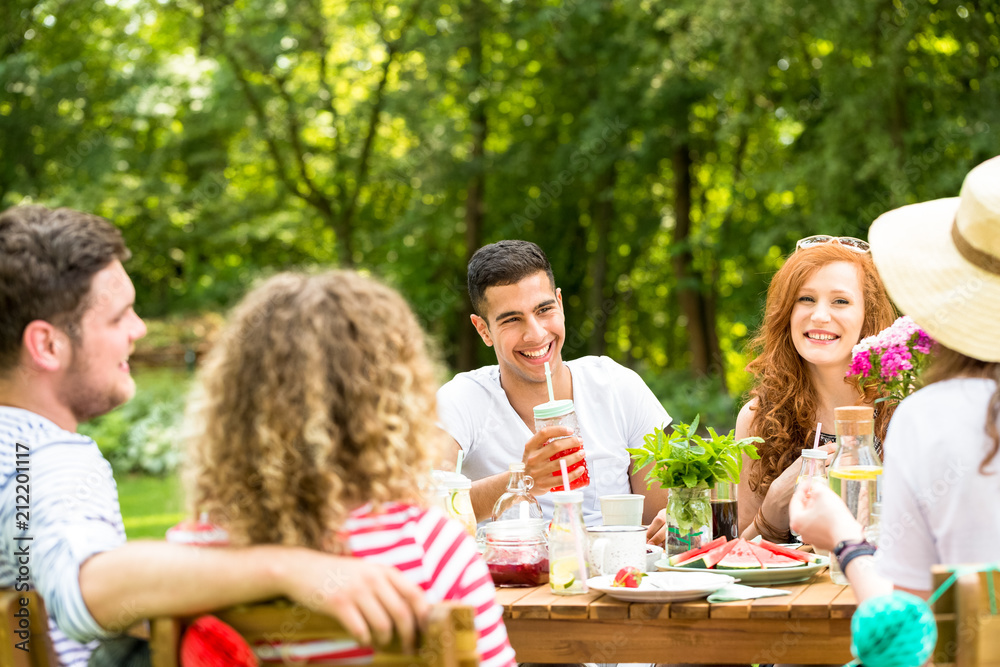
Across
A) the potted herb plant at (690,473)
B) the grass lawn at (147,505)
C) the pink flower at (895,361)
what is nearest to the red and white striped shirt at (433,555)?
the potted herb plant at (690,473)

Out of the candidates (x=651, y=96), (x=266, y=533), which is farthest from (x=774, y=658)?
(x=651, y=96)

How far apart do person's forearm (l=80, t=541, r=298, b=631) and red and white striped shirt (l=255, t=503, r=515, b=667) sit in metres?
0.13

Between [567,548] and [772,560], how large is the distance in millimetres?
532

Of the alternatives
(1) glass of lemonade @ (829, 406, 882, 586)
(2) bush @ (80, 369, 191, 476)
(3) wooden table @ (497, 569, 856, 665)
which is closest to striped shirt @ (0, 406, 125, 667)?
(3) wooden table @ (497, 569, 856, 665)

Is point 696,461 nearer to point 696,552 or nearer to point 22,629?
point 696,552

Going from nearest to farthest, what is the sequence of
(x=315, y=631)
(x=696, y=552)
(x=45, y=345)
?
1. (x=315, y=631)
2. (x=45, y=345)
3. (x=696, y=552)

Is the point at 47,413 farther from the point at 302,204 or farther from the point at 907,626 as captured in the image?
the point at 302,204

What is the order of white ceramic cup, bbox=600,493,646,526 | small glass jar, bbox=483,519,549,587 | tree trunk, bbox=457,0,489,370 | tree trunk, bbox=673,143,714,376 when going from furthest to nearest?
tree trunk, bbox=457,0,489,370, tree trunk, bbox=673,143,714,376, white ceramic cup, bbox=600,493,646,526, small glass jar, bbox=483,519,549,587

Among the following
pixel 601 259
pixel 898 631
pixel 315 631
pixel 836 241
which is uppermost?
pixel 601 259

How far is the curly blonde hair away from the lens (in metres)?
1.55

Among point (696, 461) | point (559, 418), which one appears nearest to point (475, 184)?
point (559, 418)

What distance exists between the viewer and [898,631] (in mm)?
1561

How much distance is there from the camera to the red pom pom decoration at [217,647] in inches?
58.6

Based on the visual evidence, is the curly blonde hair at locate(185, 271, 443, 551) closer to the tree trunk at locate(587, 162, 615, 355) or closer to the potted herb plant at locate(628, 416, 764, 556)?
the potted herb plant at locate(628, 416, 764, 556)
